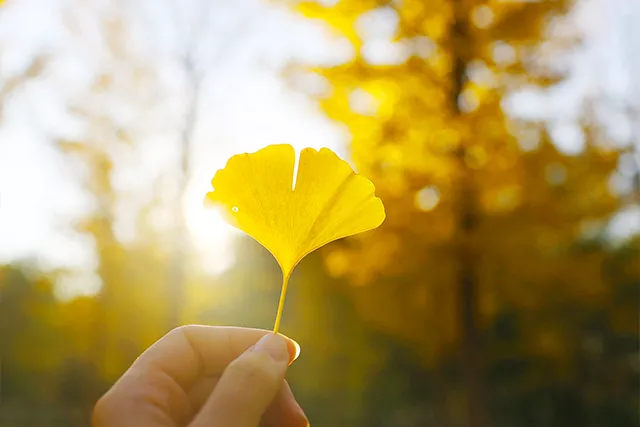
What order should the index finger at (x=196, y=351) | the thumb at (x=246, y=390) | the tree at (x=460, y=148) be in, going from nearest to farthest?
the thumb at (x=246, y=390), the index finger at (x=196, y=351), the tree at (x=460, y=148)

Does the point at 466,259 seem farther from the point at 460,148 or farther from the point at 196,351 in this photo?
the point at 196,351

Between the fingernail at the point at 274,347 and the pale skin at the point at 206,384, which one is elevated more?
the fingernail at the point at 274,347

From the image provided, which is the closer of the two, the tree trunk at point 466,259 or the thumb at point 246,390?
the thumb at point 246,390

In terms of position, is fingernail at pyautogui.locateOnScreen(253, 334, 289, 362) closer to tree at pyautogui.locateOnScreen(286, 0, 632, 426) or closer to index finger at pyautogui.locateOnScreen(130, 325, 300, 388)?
index finger at pyautogui.locateOnScreen(130, 325, 300, 388)

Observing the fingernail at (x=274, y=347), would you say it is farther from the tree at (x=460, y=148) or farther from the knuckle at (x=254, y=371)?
the tree at (x=460, y=148)

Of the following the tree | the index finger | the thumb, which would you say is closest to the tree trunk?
the tree

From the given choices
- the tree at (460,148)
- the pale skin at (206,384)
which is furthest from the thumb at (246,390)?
the tree at (460,148)

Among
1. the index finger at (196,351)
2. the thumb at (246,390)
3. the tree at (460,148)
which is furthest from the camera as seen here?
the tree at (460,148)
